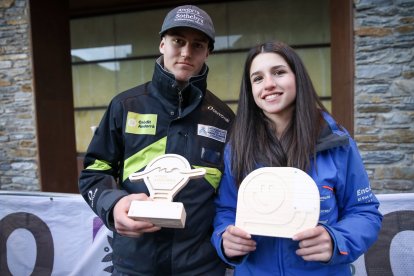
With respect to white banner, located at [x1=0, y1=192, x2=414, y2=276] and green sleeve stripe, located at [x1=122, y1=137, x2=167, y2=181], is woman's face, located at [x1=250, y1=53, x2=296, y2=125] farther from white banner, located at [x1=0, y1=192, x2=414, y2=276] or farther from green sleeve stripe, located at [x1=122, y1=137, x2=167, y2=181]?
white banner, located at [x1=0, y1=192, x2=414, y2=276]

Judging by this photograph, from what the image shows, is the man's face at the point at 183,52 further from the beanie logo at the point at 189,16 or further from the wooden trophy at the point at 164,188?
the wooden trophy at the point at 164,188

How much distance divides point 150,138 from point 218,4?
4407 millimetres

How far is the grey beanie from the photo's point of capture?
145 centimetres

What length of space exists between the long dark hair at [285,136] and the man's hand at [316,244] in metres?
0.26

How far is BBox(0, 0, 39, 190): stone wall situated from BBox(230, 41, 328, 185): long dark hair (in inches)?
147

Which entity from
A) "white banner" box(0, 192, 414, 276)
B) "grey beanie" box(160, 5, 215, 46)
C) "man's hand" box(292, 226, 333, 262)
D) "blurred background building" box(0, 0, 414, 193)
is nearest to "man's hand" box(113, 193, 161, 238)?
"man's hand" box(292, 226, 333, 262)

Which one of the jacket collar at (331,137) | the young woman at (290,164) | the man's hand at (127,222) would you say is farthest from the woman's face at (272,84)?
the man's hand at (127,222)

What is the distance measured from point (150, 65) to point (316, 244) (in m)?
5.21

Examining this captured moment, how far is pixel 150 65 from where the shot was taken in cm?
591

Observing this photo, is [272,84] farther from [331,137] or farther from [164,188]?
[164,188]

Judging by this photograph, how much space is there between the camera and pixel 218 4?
5359mm

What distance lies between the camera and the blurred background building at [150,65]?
10.9 ft

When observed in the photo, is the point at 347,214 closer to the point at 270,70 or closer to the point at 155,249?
the point at 270,70


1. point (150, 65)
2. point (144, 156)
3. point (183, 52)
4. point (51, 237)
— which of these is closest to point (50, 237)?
point (51, 237)
